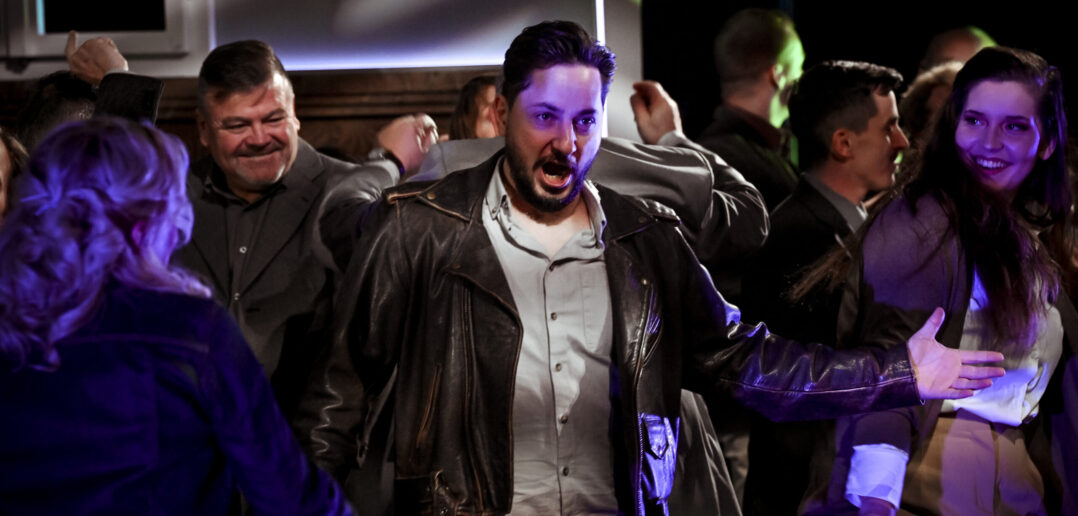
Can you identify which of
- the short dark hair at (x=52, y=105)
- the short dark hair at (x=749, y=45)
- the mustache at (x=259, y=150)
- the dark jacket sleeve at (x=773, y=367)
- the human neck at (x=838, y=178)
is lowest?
the dark jacket sleeve at (x=773, y=367)

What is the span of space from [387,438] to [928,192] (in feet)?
4.43

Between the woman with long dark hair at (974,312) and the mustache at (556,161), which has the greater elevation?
the mustache at (556,161)

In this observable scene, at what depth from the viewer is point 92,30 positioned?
188 inches

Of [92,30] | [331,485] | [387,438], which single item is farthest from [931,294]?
[92,30]

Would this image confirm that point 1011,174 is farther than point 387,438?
Yes

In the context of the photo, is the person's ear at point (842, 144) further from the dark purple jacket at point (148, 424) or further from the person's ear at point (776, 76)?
the dark purple jacket at point (148, 424)

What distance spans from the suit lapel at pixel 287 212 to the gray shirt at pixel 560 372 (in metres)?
0.96

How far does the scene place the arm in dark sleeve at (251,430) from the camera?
1979 millimetres

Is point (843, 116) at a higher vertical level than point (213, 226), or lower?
higher

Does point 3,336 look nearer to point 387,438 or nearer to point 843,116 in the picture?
point 387,438

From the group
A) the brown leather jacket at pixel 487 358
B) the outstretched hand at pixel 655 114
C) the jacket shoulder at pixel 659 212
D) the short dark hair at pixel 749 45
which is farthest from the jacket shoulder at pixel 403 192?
the short dark hair at pixel 749 45

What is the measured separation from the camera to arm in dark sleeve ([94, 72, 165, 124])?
11.5ft

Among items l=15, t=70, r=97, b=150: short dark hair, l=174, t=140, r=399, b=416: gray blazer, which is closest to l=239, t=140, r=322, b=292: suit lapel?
l=174, t=140, r=399, b=416: gray blazer

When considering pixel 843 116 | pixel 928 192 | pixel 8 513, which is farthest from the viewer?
pixel 843 116
